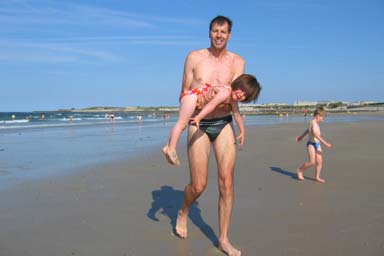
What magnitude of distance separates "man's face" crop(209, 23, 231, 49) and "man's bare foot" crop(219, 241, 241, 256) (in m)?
1.90

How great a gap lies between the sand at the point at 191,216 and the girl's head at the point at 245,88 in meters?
1.48

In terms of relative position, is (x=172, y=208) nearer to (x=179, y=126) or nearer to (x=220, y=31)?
(x=179, y=126)

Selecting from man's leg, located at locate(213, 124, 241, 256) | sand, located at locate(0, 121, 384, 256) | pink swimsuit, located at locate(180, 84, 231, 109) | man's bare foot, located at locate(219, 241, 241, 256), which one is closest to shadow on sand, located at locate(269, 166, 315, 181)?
sand, located at locate(0, 121, 384, 256)

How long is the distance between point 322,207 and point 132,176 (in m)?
3.93

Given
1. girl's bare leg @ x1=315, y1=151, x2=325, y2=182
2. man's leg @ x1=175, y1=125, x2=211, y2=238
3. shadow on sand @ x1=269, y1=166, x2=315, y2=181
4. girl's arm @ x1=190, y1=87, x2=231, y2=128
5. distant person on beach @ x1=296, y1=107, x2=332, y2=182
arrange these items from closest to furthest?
girl's arm @ x1=190, y1=87, x2=231, y2=128, man's leg @ x1=175, y1=125, x2=211, y2=238, girl's bare leg @ x1=315, y1=151, x2=325, y2=182, distant person on beach @ x1=296, y1=107, x2=332, y2=182, shadow on sand @ x1=269, y1=166, x2=315, y2=181

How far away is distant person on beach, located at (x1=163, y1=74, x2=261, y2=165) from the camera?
366 cm

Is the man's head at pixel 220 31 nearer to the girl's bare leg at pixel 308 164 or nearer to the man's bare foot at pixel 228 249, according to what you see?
the man's bare foot at pixel 228 249

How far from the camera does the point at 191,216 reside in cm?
514

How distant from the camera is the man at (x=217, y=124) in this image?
13.0ft

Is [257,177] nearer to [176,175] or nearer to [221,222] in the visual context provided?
[176,175]

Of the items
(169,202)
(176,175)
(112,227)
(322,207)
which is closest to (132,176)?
(176,175)

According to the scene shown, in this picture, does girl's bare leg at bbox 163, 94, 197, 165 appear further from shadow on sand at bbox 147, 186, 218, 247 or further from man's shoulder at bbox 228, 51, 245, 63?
shadow on sand at bbox 147, 186, 218, 247

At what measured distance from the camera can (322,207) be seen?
17.7 feet

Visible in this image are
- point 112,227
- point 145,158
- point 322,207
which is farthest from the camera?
point 145,158
